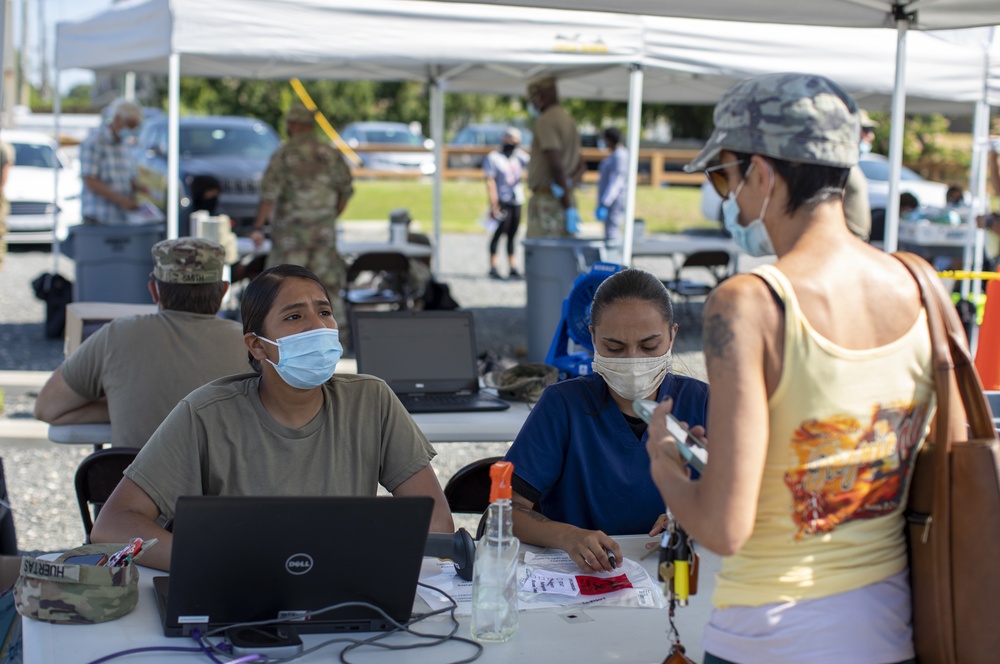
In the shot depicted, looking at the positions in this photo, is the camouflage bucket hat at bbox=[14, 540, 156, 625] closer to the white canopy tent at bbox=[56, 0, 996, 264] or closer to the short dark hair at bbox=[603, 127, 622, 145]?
the white canopy tent at bbox=[56, 0, 996, 264]

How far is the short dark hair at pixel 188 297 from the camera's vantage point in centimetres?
365

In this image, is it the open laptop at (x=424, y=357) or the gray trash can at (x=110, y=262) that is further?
the gray trash can at (x=110, y=262)

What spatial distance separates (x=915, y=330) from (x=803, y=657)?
1.64ft

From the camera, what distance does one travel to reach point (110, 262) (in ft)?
26.6

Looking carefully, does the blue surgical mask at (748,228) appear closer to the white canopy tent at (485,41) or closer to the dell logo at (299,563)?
the dell logo at (299,563)

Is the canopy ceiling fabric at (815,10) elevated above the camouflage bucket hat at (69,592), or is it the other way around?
the canopy ceiling fabric at (815,10)

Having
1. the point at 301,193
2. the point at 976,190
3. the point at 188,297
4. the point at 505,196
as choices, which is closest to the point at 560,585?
the point at 188,297

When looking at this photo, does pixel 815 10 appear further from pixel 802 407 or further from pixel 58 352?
pixel 58 352

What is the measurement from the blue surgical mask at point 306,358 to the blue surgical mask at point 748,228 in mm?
1221

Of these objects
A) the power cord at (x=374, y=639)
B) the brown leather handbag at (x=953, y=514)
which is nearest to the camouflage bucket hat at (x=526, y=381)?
the power cord at (x=374, y=639)

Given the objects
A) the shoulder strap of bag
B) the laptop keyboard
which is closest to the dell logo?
the shoulder strap of bag

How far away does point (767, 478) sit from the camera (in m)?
1.55

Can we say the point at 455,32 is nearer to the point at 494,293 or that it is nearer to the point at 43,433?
the point at 43,433

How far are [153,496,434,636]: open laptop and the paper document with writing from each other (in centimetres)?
25
